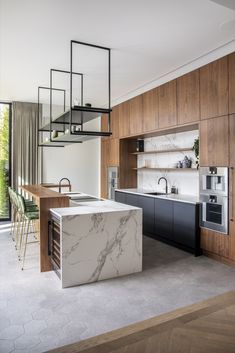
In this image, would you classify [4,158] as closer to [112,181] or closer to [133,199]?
[112,181]

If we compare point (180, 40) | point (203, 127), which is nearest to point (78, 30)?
point (180, 40)

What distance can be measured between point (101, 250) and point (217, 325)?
1555 millimetres

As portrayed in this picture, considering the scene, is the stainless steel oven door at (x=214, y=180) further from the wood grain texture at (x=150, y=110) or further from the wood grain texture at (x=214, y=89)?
the wood grain texture at (x=150, y=110)

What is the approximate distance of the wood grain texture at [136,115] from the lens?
220 inches

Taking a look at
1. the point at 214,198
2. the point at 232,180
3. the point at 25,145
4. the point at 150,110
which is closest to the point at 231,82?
the point at 232,180

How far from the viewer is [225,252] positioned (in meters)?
3.79

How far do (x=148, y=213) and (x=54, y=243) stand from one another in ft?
7.06

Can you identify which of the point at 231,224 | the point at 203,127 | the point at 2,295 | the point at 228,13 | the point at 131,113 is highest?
the point at 228,13

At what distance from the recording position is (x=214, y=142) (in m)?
3.89

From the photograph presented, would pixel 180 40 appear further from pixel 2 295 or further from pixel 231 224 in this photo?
pixel 2 295

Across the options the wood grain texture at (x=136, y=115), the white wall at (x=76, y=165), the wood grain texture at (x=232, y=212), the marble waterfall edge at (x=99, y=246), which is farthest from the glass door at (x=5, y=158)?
the wood grain texture at (x=232, y=212)

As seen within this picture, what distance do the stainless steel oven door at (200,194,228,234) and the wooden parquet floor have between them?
161 centimetres

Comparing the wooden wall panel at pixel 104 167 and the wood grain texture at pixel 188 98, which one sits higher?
the wood grain texture at pixel 188 98

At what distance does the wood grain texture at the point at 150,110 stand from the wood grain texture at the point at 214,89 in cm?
117
